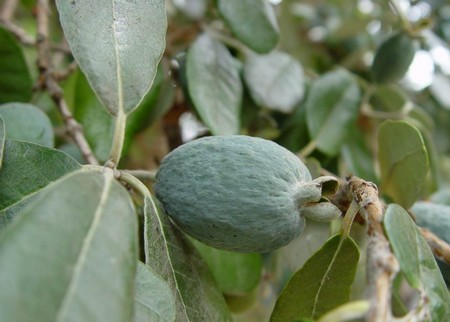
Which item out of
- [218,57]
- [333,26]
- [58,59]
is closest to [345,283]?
[218,57]

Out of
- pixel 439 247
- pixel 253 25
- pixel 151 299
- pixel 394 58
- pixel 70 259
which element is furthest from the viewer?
pixel 394 58

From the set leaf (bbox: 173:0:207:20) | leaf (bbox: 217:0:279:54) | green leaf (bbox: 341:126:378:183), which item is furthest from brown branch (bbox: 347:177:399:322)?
leaf (bbox: 173:0:207:20)

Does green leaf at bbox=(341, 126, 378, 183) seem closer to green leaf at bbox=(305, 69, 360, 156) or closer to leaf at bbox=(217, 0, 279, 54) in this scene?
green leaf at bbox=(305, 69, 360, 156)

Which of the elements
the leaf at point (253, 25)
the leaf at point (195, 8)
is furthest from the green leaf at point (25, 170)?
the leaf at point (195, 8)

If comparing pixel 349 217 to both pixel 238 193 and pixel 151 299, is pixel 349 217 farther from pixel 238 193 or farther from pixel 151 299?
pixel 151 299

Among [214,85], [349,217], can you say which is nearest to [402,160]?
[349,217]

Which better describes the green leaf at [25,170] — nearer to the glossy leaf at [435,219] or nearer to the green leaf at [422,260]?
the green leaf at [422,260]
